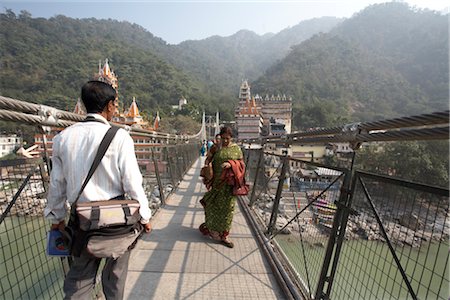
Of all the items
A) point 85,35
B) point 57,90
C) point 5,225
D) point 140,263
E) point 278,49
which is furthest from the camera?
point 278,49

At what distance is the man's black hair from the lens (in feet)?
3.61

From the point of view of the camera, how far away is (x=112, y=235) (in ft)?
3.31

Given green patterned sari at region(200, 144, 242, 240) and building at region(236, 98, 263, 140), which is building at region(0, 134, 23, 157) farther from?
building at region(236, 98, 263, 140)

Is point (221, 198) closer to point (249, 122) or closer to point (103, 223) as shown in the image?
point (103, 223)

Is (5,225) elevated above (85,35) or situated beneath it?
situated beneath

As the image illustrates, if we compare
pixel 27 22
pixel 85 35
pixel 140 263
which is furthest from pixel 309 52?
pixel 140 263

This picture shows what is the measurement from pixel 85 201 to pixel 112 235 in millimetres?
174

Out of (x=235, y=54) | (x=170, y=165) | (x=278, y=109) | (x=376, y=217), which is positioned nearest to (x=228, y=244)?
(x=376, y=217)

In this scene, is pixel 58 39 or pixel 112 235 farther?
pixel 58 39

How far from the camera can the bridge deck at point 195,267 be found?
1.72 meters

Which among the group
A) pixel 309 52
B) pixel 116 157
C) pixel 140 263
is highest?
pixel 309 52

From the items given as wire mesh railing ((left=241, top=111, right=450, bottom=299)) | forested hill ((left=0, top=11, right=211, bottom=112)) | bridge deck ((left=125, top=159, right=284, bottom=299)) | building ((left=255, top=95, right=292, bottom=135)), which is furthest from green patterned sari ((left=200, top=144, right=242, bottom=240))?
building ((left=255, top=95, right=292, bottom=135))

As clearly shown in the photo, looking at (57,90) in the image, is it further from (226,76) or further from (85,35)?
(226,76)

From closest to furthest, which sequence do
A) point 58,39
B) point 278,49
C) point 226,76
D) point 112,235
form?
point 112,235, point 58,39, point 226,76, point 278,49
